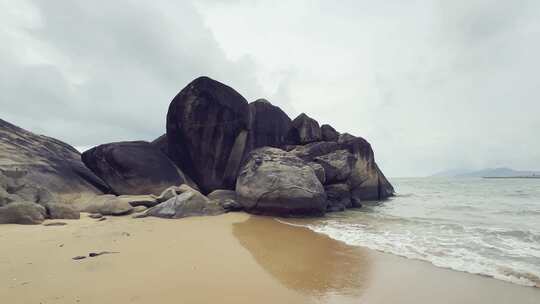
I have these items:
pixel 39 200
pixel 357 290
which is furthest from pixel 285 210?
pixel 39 200

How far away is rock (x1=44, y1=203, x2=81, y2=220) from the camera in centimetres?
771

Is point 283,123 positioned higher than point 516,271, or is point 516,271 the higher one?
point 283,123

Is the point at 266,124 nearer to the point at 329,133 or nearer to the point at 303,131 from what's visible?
the point at 303,131

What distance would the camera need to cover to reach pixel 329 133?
19.7m

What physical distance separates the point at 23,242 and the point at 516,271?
27.4 feet

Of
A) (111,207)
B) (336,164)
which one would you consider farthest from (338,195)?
(111,207)

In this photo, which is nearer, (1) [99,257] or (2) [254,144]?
(1) [99,257]

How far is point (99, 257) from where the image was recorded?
4.23m

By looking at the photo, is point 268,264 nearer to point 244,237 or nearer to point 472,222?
point 244,237

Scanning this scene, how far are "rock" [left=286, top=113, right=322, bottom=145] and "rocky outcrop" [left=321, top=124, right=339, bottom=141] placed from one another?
3.43 ft

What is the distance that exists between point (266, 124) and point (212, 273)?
44.5ft

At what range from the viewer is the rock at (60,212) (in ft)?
25.3

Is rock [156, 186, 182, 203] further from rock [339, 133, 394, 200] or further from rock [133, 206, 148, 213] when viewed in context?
rock [339, 133, 394, 200]

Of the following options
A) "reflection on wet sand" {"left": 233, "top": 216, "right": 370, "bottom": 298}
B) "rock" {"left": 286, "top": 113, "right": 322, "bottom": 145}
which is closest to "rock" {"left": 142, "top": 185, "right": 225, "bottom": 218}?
"reflection on wet sand" {"left": 233, "top": 216, "right": 370, "bottom": 298}
